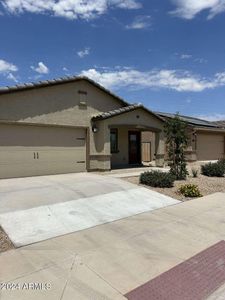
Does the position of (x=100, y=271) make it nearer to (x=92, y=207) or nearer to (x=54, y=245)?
(x=54, y=245)

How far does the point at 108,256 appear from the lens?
495 centimetres

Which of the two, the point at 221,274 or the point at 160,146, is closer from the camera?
the point at 221,274

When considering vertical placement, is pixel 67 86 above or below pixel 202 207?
above

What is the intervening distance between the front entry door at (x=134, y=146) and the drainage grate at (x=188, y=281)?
511 inches

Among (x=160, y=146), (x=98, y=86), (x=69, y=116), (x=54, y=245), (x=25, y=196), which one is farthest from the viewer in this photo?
(x=160, y=146)

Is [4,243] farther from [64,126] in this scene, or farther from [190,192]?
[64,126]

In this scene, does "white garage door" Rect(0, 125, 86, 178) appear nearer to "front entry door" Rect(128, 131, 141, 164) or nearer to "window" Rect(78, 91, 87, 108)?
"window" Rect(78, 91, 87, 108)

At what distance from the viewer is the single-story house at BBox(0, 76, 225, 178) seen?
1194cm

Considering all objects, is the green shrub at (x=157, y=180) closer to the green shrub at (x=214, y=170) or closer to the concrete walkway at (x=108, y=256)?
the concrete walkway at (x=108, y=256)

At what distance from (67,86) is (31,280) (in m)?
10.9

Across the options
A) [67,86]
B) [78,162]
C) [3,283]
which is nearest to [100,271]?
[3,283]

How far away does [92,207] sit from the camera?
25.7 feet

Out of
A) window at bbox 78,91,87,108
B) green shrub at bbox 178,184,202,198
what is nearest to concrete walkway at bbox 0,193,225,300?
green shrub at bbox 178,184,202,198
